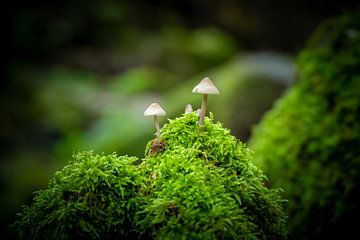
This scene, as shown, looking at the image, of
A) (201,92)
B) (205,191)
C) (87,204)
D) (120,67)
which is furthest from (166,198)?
(120,67)

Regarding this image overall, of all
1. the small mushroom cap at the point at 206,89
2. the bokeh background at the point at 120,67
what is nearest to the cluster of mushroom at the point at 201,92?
the small mushroom cap at the point at 206,89

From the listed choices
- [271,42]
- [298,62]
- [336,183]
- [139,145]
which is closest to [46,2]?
[271,42]

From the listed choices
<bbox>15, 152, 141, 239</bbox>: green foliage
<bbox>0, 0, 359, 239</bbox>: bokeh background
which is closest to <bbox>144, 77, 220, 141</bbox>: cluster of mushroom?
<bbox>15, 152, 141, 239</bbox>: green foliage

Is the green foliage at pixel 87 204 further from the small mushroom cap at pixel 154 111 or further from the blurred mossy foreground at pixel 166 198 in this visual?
the small mushroom cap at pixel 154 111

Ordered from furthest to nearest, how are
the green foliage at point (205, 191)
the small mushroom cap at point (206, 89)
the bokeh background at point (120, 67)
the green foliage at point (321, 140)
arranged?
the bokeh background at point (120, 67) → the green foliage at point (321, 140) → the small mushroom cap at point (206, 89) → the green foliage at point (205, 191)

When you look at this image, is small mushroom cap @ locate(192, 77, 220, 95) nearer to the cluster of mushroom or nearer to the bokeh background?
the cluster of mushroom

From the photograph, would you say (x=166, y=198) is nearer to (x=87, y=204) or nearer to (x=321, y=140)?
(x=87, y=204)

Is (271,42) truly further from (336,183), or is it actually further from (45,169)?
(336,183)
